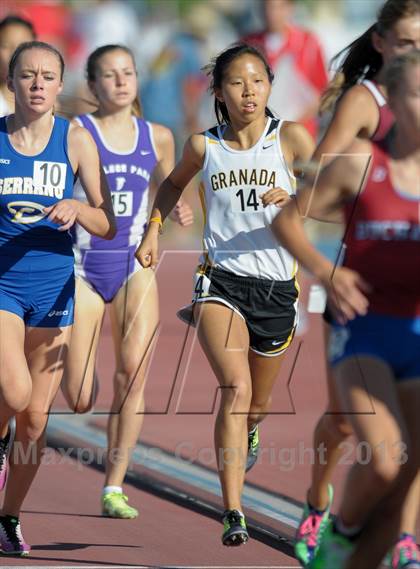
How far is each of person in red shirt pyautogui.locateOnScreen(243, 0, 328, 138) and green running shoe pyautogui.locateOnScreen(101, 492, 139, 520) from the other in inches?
231

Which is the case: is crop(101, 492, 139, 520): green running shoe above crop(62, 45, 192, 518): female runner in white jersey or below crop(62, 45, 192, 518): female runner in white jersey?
below

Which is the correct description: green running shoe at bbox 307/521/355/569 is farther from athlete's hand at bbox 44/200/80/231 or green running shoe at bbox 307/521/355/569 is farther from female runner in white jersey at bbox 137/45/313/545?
athlete's hand at bbox 44/200/80/231

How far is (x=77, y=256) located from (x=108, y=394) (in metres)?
3.65

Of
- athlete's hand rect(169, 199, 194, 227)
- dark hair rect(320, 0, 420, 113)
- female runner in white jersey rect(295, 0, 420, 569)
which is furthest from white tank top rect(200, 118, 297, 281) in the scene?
athlete's hand rect(169, 199, 194, 227)

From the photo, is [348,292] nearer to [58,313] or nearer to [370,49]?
[370,49]

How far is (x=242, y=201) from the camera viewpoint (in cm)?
732

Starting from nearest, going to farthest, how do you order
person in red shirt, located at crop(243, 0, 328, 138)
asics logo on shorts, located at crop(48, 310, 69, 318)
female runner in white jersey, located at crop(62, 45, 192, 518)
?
1. asics logo on shorts, located at crop(48, 310, 69, 318)
2. female runner in white jersey, located at crop(62, 45, 192, 518)
3. person in red shirt, located at crop(243, 0, 328, 138)

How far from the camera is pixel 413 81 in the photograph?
5.14 metres

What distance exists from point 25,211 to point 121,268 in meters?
1.49

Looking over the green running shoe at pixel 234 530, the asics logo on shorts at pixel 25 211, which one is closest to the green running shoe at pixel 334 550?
the green running shoe at pixel 234 530

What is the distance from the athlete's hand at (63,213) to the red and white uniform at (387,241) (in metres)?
1.79

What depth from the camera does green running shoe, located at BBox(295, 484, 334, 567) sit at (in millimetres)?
6203

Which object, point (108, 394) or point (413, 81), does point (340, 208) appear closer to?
point (413, 81)

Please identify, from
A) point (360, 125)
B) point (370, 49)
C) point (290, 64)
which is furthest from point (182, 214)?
point (290, 64)
